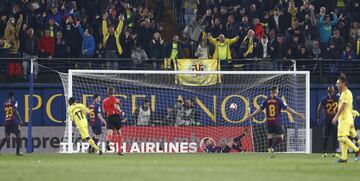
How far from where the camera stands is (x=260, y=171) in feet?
65.0

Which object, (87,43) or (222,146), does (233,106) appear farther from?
(87,43)

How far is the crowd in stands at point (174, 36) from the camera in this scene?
3459cm

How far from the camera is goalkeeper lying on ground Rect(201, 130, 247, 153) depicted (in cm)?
3359

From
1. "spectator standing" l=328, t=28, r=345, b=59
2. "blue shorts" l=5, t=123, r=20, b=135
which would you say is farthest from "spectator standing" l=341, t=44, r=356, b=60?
"blue shorts" l=5, t=123, r=20, b=135

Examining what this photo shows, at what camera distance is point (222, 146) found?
111 ft

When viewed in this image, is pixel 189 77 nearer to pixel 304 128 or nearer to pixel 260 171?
pixel 304 128

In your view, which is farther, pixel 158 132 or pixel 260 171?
pixel 158 132

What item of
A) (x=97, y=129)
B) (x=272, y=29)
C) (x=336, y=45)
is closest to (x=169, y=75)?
(x=97, y=129)

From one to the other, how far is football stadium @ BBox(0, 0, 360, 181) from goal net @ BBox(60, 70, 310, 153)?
35 mm

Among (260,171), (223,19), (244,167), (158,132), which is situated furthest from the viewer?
(223,19)

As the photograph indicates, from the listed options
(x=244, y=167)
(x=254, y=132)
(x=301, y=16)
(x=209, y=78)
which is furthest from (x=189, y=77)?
(x=244, y=167)

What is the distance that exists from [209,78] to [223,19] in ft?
9.66

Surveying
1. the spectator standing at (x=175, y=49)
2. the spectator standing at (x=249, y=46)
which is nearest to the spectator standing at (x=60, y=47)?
the spectator standing at (x=175, y=49)

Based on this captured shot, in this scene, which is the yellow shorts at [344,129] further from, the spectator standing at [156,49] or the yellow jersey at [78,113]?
the spectator standing at [156,49]
